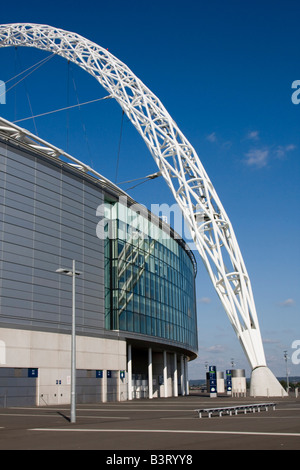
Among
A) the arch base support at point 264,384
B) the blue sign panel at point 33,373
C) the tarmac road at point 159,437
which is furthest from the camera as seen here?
the arch base support at point 264,384

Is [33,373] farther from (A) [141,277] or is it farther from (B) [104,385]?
(A) [141,277]

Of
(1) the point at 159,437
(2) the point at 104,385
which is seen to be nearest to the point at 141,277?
(2) the point at 104,385

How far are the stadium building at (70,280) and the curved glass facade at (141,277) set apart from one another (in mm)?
105

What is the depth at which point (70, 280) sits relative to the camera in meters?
42.0

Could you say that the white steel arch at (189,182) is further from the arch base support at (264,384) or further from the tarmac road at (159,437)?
the tarmac road at (159,437)

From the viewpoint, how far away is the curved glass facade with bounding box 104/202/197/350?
1859 inches

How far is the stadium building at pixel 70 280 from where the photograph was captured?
122ft

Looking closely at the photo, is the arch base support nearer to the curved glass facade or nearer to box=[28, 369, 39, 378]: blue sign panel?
the curved glass facade

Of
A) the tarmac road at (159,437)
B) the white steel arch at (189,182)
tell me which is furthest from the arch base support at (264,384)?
the tarmac road at (159,437)

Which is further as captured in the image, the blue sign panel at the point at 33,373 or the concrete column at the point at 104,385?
the concrete column at the point at 104,385

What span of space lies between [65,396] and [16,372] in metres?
5.28

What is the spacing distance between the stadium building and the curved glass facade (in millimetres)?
105

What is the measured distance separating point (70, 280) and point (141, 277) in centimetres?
1019

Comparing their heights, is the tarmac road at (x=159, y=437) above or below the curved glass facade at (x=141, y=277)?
below
